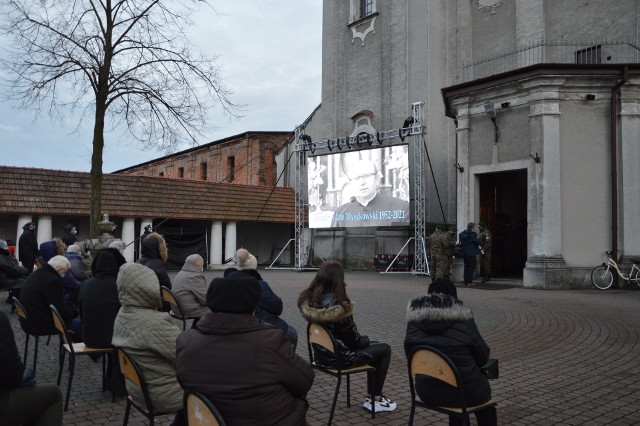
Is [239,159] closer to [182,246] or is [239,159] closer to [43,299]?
[182,246]

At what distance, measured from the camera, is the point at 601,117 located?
16.3m

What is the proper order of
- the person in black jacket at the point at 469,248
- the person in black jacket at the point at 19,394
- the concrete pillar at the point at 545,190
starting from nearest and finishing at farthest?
1. the person in black jacket at the point at 19,394
2. the concrete pillar at the point at 545,190
3. the person in black jacket at the point at 469,248

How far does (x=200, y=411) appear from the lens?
2.87 metres

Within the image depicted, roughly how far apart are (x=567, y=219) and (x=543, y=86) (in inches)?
162

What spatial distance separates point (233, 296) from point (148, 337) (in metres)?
1.58

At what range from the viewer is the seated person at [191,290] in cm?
765

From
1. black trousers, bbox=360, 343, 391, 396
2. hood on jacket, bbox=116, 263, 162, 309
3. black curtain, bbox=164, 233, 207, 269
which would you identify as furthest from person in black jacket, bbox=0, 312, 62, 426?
black curtain, bbox=164, 233, 207, 269

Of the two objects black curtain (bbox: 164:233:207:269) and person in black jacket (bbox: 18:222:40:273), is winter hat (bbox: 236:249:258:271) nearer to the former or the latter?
person in black jacket (bbox: 18:222:40:273)

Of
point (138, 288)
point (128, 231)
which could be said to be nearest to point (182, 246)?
point (128, 231)

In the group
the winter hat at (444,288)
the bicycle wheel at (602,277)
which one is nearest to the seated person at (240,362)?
the winter hat at (444,288)

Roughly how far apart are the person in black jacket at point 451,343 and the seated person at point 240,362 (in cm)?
132

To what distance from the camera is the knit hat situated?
9.64ft

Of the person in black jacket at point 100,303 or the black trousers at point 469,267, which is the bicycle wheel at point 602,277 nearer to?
the black trousers at point 469,267

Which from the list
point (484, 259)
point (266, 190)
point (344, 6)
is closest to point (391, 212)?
point (484, 259)
